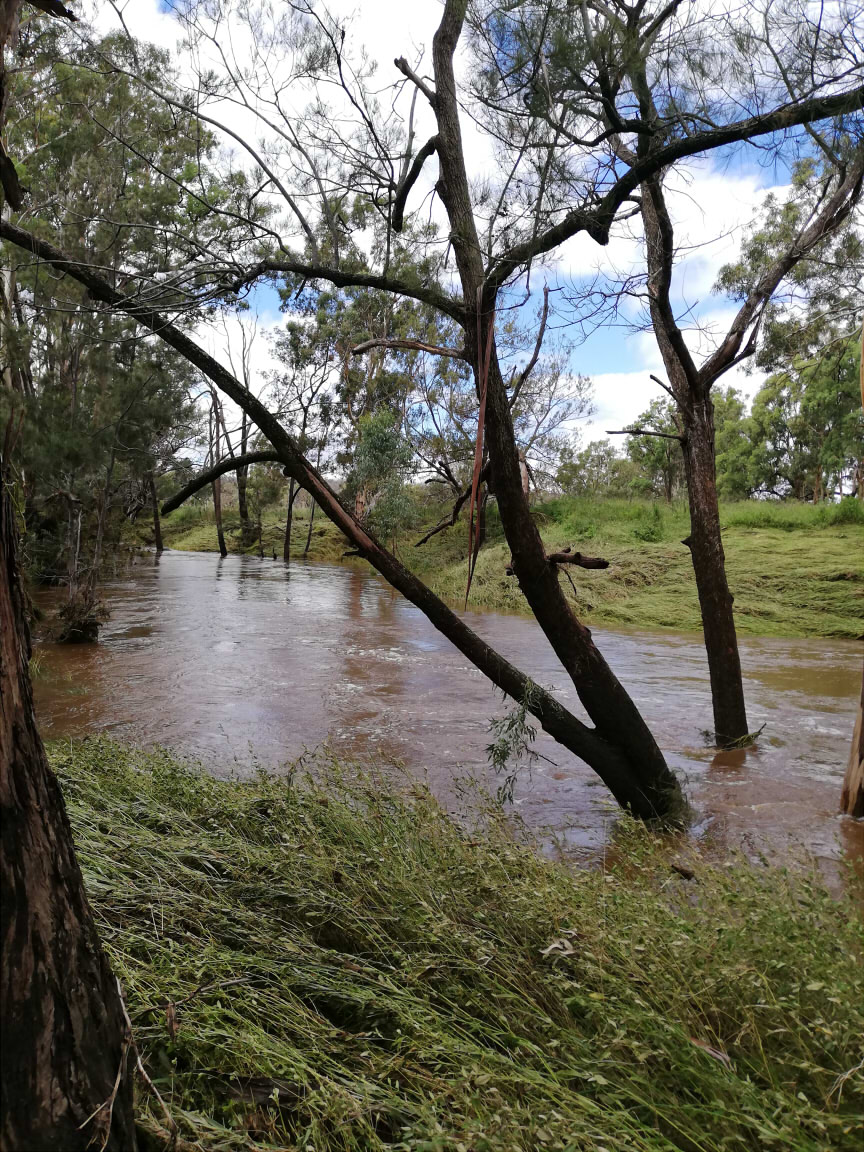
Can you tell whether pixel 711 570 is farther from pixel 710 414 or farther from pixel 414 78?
pixel 414 78

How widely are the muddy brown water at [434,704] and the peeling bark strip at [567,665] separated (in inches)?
12.4

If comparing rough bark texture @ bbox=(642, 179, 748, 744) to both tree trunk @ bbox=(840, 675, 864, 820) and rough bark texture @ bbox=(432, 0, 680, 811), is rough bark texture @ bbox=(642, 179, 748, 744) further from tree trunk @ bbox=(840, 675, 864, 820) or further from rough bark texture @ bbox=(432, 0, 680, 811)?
rough bark texture @ bbox=(432, 0, 680, 811)

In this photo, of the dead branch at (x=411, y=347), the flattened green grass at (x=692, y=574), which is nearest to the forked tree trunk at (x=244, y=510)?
the flattened green grass at (x=692, y=574)

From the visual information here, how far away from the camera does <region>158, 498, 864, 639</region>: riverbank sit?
1237 cm

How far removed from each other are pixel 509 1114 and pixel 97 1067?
78cm

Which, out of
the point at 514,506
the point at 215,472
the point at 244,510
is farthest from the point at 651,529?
the point at 244,510

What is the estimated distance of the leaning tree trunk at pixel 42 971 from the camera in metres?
1.32

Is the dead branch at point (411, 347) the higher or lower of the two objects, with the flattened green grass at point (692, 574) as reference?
higher

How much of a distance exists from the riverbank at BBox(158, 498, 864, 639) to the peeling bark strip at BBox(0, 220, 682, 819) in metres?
6.49

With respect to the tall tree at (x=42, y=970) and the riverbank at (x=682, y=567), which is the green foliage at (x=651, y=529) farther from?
the tall tree at (x=42, y=970)

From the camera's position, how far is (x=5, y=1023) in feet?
4.33

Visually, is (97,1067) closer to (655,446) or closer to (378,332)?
(378,332)

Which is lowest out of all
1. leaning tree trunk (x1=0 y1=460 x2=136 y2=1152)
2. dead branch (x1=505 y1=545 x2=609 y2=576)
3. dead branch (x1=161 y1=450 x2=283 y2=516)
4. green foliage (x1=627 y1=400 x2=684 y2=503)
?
leaning tree trunk (x1=0 y1=460 x2=136 y2=1152)

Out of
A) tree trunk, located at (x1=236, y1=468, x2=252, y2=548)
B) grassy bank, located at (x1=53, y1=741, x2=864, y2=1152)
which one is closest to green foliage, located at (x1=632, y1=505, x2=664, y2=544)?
grassy bank, located at (x1=53, y1=741, x2=864, y2=1152)
